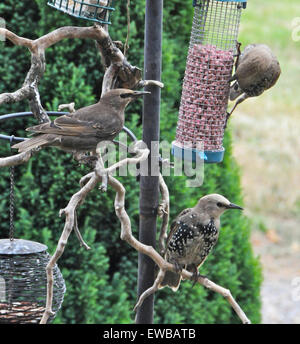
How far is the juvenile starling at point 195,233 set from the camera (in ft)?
9.70

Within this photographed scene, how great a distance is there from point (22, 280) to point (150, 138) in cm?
81

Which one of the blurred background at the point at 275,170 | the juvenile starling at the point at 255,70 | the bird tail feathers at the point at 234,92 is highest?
the juvenile starling at the point at 255,70

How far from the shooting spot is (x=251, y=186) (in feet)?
24.3

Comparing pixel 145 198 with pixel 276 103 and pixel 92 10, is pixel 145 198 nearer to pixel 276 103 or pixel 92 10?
pixel 92 10

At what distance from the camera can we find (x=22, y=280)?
271 centimetres

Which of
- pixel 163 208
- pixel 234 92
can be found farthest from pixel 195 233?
pixel 234 92

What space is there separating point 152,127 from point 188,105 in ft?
→ 1.86

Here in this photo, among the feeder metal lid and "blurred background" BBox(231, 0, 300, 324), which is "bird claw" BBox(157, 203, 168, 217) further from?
"blurred background" BBox(231, 0, 300, 324)

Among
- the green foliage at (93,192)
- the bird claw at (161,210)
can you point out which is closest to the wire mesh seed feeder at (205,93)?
the bird claw at (161,210)

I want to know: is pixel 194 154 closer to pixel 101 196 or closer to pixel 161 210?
pixel 161 210

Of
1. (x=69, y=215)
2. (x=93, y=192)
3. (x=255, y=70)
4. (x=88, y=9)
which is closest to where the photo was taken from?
(x=69, y=215)

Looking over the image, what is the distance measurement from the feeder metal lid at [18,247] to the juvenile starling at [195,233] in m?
0.63

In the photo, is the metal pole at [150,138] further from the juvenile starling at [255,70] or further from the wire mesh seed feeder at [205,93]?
the juvenile starling at [255,70]

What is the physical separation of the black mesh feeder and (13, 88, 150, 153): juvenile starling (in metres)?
0.46
